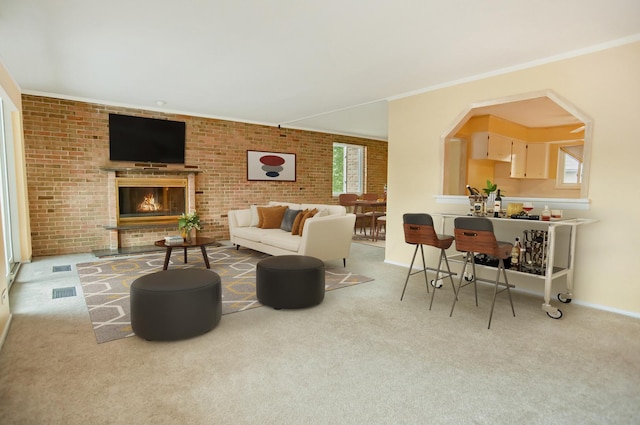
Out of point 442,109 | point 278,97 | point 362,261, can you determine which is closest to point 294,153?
point 278,97

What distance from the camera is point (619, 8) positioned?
8.98 feet

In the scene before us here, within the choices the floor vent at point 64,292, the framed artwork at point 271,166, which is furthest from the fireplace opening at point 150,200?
the floor vent at point 64,292

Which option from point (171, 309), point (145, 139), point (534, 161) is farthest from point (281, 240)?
point (534, 161)

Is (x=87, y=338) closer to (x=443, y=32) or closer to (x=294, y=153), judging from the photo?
(x=443, y=32)

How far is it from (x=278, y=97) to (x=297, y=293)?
3548 mm

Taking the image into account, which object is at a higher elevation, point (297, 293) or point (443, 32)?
point (443, 32)

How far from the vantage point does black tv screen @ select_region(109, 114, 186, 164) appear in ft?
20.4

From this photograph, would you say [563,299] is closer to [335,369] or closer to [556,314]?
[556,314]

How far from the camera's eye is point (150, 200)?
669 cm

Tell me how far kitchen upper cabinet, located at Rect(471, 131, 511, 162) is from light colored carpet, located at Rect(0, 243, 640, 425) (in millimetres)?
3345

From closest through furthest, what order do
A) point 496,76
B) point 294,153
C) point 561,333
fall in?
Answer: point 561,333, point 496,76, point 294,153

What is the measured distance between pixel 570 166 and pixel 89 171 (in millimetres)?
9302

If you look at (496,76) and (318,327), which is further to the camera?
(496,76)

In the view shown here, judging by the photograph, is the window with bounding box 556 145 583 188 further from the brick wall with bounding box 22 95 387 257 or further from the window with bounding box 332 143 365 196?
the brick wall with bounding box 22 95 387 257
